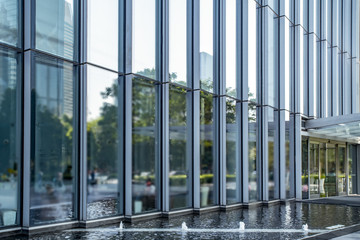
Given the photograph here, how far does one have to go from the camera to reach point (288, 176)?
20.4 metres

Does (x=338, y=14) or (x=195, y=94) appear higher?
(x=338, y=14)

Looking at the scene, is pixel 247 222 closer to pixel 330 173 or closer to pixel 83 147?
pixel 83 147

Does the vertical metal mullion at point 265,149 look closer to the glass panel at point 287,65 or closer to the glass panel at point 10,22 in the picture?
the glass panel at point 287,65

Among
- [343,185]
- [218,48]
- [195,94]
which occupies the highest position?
[218,48]

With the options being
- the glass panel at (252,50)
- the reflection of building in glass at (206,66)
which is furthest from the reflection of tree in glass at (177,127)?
the glass panel at (252,50)

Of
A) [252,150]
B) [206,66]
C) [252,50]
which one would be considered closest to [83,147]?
[206,66]

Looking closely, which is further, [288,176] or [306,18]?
[306,18]

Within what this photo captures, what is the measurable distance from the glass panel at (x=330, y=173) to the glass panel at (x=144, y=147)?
45.2 ft

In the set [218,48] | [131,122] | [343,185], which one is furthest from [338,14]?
[131,122]

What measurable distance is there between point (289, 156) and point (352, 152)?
897cm

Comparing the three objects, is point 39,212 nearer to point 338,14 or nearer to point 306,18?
point 306,18

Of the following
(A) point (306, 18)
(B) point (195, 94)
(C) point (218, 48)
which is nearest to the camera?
(B) point (195, 94)

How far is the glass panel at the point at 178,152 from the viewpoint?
13.6 m

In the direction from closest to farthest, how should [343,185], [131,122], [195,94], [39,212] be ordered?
[39,212]
[131,122]
[195,94]
[343,185]
